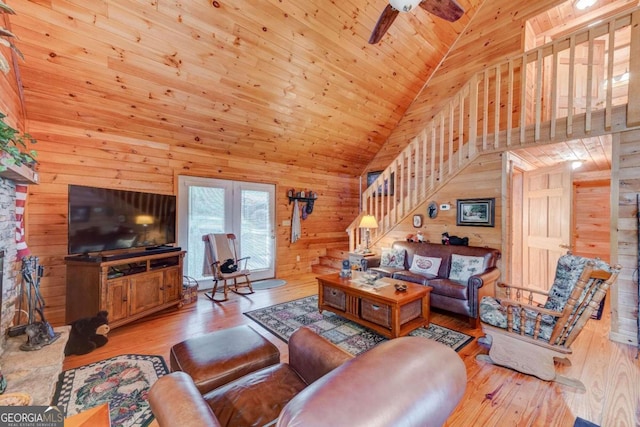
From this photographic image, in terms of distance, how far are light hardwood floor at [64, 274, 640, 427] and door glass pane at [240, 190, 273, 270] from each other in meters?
1.75

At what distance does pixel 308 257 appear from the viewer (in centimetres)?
610

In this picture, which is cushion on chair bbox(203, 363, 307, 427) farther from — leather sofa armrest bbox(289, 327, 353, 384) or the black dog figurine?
the black dog figurine

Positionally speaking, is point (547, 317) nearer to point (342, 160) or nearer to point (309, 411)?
point (309, 411)

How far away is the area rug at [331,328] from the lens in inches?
109

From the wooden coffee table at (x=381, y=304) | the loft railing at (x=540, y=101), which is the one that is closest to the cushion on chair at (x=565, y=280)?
the wooden coffee table at (x=381, y=304)

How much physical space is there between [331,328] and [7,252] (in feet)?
10.1

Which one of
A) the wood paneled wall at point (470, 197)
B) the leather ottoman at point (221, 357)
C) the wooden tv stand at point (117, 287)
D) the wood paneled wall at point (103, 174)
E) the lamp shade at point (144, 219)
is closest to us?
the leather ottoman at point (221, 357)

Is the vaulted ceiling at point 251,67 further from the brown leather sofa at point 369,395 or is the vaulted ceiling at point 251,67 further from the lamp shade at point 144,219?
the brown leather sofa at point 369,395

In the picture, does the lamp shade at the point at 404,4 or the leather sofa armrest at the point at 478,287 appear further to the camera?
the leather sofa armrest at the point at 478,287

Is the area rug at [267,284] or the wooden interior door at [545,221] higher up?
the wooden interior door at [545,221]

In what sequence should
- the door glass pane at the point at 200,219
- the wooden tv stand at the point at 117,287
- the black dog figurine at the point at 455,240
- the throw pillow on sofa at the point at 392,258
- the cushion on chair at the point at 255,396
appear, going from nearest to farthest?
the cushion on chair at the point at 255,396 < the wooden tv stand at the point at 117,287 < the black dog figurine at the point at 455,240 < the throw pillow on sofa at the point at 392,258 < the door glass pane at the point at 200,219

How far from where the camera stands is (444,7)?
2.42 meters

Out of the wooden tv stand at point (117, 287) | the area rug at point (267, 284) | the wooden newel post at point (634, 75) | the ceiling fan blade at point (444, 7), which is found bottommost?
the area rug at point (267, 284)

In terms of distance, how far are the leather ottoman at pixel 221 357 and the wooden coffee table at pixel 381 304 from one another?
1.42 m
